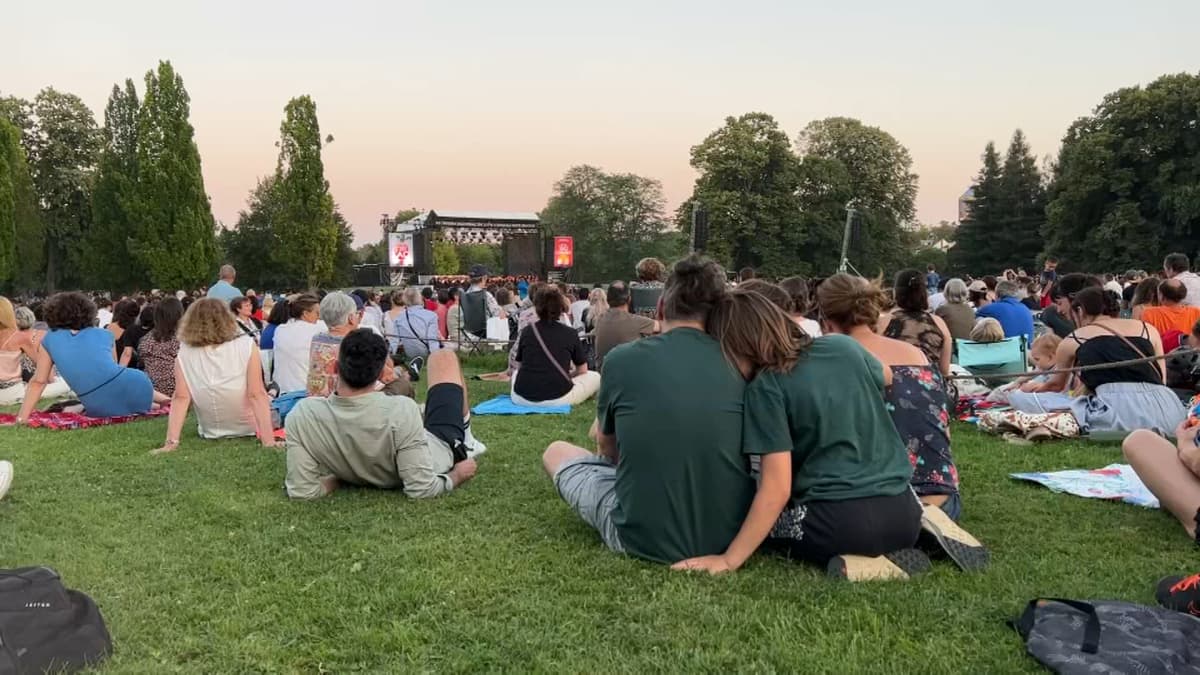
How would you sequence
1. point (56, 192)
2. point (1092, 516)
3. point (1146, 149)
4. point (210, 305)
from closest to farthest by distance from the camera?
point (1092, 516) < point (210, 305) < point (1146, 149) < point (56, 192)

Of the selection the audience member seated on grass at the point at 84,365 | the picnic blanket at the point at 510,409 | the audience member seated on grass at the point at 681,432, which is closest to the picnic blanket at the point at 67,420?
the audience member seated on grass at the point at 84,365

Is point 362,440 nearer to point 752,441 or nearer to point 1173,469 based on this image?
point 752,441

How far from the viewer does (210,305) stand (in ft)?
21.0

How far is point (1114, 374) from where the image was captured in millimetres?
5914

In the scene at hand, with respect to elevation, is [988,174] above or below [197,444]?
above

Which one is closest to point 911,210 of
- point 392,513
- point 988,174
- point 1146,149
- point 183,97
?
point 988,174

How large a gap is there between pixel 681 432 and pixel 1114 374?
443 cm

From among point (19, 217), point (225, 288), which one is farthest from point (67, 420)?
point (19, 217)

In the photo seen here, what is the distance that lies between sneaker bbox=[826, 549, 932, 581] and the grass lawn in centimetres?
6

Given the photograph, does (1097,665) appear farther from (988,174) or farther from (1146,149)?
(988,174)

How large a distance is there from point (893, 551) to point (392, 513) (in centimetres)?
252

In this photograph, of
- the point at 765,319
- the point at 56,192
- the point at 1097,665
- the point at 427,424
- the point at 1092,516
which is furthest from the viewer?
the point at 56,192

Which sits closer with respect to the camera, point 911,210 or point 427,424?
point 427,424

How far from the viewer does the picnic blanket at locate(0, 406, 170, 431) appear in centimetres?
742
